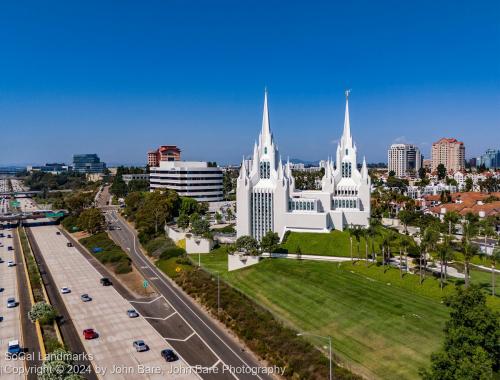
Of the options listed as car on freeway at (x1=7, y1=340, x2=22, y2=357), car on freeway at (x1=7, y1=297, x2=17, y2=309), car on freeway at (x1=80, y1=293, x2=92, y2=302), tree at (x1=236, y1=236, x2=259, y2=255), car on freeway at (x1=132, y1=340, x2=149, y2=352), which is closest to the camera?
car on freeway at (x1=7, y1=340, x2=22, y2=357)

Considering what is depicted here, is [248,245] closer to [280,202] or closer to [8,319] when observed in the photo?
[280,202]

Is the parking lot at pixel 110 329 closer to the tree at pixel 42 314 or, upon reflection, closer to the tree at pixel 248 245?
the tree at pixel 42 314

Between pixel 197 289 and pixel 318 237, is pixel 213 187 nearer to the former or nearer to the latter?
pixel 318 237

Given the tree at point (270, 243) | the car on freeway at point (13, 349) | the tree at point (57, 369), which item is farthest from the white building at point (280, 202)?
the tree at point (57, 369)

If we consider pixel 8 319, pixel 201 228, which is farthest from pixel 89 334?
pixel 201 228

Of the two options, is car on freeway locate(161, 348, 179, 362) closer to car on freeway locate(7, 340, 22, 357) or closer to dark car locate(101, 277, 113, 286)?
car on freeway locate(7, 340, 22, 357)

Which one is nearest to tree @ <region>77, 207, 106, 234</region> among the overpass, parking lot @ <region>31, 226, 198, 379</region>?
parking lot @ <region>31, 226, 198, 379</region>
